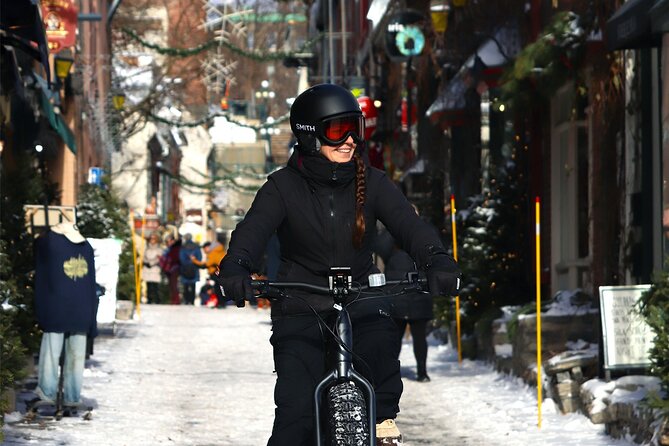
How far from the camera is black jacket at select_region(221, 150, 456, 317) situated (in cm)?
623

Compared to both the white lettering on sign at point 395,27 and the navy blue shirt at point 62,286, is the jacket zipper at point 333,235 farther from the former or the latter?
the white lettering on sign at point 395,27

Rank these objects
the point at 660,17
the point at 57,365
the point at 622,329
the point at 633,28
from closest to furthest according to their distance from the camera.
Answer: the point at 660,17 → the point at 633,28 → the point at 622,329 → the point at 57,365

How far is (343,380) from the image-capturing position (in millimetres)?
5805

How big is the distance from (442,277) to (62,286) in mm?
7301

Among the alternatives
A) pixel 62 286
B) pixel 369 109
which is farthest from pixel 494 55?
pixel 369 109

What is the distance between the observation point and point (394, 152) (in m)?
36.3

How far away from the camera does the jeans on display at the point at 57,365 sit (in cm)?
1275

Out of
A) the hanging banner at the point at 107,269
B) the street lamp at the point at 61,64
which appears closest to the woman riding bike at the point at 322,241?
the hanging banner at the point at 107,269

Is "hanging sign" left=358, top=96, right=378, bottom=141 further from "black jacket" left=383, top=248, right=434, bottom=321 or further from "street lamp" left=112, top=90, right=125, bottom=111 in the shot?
"black jacket" left=383, top=248, right=434, bottom=321

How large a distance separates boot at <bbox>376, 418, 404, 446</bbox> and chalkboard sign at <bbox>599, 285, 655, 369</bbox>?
601 cm

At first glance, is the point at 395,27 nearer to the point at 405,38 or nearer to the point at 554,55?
the point at 405,38

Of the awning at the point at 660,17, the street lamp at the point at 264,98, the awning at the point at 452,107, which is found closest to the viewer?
the awning at the point at 660,17

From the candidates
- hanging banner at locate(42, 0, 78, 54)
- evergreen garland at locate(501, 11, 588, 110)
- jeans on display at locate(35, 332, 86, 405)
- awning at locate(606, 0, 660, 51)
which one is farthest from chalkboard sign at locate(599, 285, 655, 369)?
hanging banner at locate(42, 0, 78, 54)

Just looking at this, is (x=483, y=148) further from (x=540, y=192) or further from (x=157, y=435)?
(x=157, y=435)
